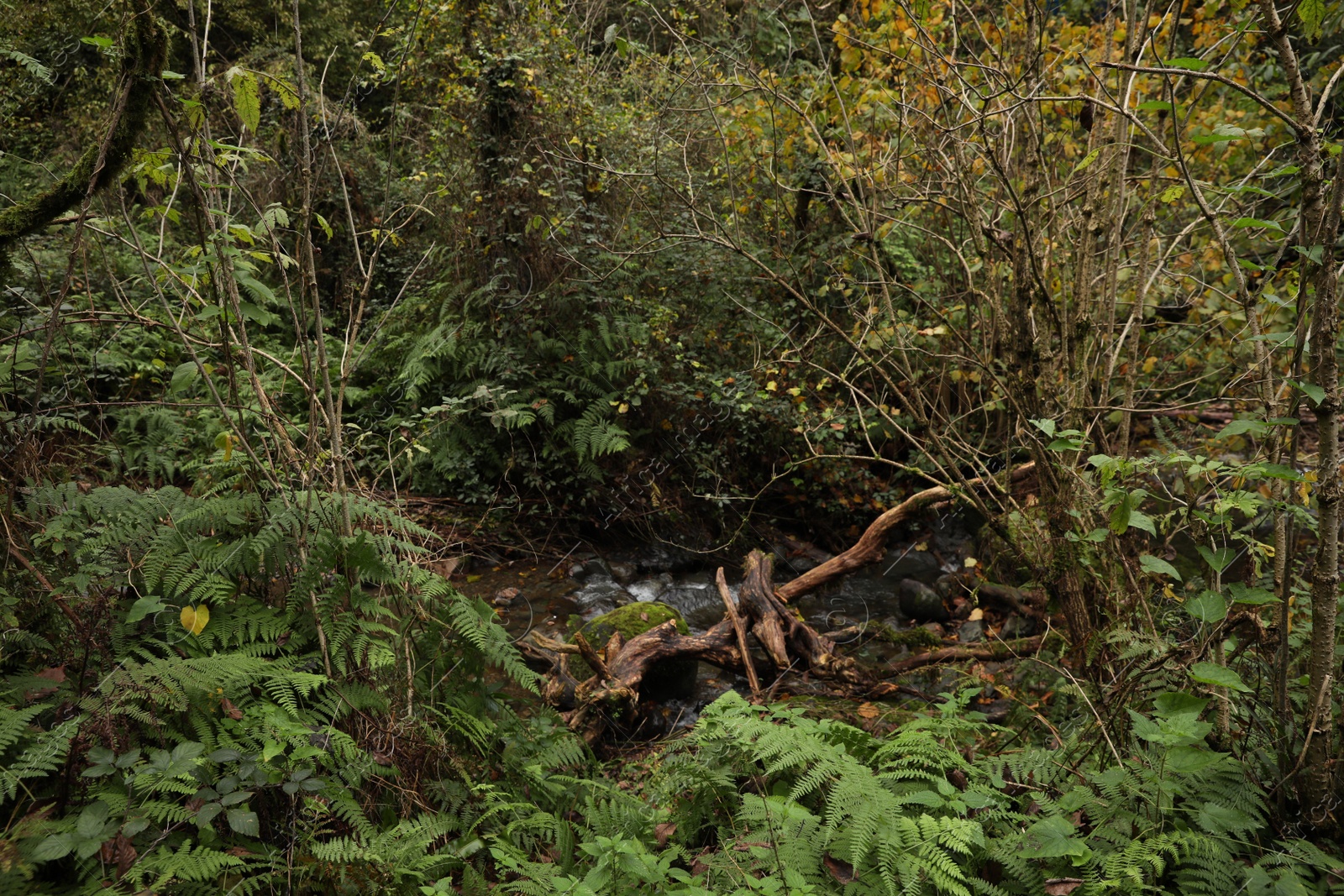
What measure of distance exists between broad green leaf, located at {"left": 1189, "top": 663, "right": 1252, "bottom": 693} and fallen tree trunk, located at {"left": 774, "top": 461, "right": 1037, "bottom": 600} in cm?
370

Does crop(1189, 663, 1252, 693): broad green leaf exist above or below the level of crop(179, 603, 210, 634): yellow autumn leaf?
above

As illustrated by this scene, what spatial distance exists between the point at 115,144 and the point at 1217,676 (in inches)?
146

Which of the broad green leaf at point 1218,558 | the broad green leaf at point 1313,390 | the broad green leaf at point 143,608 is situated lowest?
the broad green leaf at point 143,608

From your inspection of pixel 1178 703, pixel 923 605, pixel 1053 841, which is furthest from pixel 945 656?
pixel 1053 841

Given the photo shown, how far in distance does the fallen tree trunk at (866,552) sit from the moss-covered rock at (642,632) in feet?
3.34

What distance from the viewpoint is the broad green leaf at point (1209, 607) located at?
2240mm

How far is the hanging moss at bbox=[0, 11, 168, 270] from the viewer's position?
2504 mm

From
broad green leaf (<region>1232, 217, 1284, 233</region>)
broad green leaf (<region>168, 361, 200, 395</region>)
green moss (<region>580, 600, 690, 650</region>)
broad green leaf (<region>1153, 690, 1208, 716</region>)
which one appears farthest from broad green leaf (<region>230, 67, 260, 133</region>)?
green moss (<region>580, 600, 690, 650</region>)

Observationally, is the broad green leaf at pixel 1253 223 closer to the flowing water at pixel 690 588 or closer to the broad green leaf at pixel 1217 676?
the broad green leaf at pixel 1217 676

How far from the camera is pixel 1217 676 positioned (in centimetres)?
205

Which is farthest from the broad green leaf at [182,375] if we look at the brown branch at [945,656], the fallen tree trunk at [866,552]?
the brown branch at [945,656]

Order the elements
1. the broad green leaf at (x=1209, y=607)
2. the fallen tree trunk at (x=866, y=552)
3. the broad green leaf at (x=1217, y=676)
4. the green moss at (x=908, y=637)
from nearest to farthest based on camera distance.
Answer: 1. the broad green leaf at (x=1217, y=676)
2. the broad green leaf at (x=1209, y=607)
3. the green moss at (x=908, y=637)
4. the fallen tree trunk at (x=866, y=552)

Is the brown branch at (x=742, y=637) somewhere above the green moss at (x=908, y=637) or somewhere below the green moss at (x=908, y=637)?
above

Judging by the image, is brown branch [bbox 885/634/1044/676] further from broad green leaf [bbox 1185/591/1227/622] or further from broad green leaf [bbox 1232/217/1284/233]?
broad green leaf [bbox 1232/217/1284/233]
